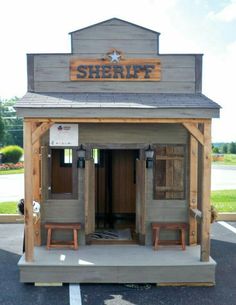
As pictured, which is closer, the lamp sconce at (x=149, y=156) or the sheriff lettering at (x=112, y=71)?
the lamp sconce at (x=149, y=156)

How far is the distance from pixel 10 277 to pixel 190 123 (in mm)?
4314

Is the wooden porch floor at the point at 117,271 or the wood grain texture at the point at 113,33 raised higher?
the wood grain texture at the point at 113,33

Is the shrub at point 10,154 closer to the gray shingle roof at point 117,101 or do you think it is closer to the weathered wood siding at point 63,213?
the weathered wood siding at point 63,213

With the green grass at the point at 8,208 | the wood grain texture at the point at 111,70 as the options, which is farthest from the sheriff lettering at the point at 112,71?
the green grass at the point at 8,208

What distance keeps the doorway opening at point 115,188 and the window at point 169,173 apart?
1.90m

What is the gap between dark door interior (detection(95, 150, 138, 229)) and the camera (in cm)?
936

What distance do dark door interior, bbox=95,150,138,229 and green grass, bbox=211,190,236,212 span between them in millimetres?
→ 3524

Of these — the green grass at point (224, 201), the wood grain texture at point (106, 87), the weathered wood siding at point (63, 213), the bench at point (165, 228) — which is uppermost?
→ the wood grain texture at point (106, 87)

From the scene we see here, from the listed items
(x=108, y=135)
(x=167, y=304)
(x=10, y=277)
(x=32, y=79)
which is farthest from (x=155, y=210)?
(x=32, y=79)

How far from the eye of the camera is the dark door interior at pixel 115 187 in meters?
9.36

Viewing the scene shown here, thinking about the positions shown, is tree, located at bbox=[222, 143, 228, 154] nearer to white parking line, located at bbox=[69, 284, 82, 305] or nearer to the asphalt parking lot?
the asphalt parking lot

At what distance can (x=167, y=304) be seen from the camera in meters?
5.12

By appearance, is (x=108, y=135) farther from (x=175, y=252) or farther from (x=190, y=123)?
(x=175, y=252)

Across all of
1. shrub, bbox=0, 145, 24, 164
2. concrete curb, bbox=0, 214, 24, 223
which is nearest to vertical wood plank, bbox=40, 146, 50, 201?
concrete curb, bbox=0, 214, 24, 223
